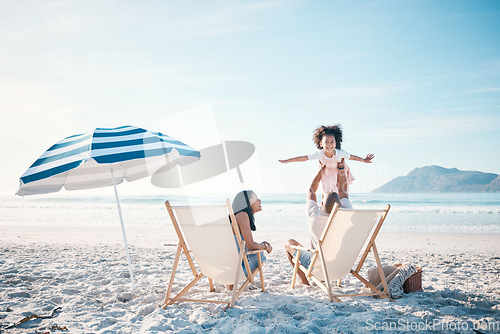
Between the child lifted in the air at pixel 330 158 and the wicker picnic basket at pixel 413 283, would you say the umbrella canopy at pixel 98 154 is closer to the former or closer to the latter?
the child lifted in the air at pixel 330 158

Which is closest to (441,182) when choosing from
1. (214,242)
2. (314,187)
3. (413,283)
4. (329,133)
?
(329,133)

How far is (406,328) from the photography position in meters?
2.62

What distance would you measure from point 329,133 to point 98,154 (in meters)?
3.15

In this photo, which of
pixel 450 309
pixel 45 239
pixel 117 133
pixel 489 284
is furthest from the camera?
pixel 45 239

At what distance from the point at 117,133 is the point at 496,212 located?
63.3 feet

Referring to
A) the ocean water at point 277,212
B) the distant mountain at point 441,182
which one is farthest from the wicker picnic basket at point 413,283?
the distant mountain at point 441,182

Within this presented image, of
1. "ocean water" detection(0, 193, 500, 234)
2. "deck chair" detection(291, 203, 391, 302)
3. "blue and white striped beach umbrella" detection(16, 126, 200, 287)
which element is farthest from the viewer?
"ocean water" detection(0, 193, 500, 234)

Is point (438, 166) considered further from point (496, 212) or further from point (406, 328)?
point (406, 328)

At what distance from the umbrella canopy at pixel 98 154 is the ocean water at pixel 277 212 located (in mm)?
8902

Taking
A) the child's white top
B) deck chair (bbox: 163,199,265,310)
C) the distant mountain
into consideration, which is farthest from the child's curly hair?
the distant mountain

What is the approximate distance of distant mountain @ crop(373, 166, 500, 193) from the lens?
31.2 meters

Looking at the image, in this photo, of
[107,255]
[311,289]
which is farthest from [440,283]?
[107,255]

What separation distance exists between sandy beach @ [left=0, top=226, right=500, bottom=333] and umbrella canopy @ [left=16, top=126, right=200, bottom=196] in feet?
3.84

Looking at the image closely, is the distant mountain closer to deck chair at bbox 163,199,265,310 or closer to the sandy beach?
the sandy beach
